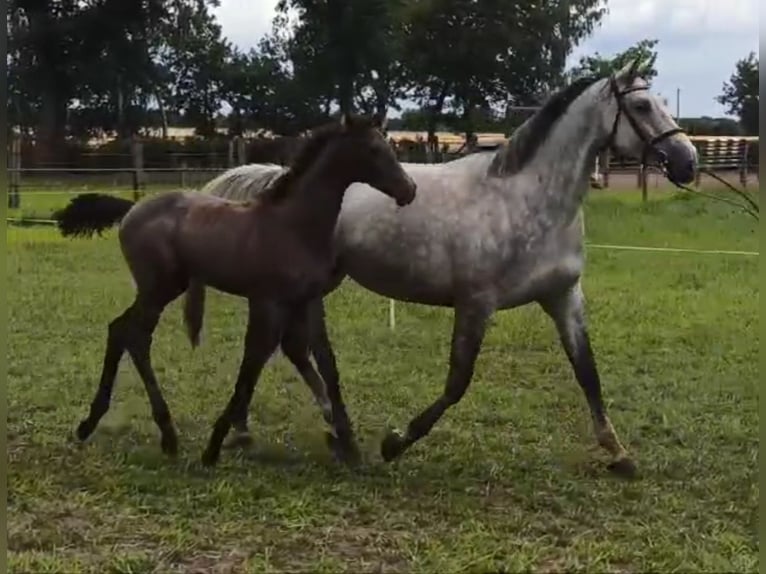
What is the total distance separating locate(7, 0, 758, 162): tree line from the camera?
10.3m

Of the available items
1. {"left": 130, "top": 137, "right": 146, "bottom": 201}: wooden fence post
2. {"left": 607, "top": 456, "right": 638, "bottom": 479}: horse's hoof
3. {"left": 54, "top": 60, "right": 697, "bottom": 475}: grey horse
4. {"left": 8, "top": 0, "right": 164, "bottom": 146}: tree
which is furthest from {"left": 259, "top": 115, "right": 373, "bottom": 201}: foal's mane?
{"left": 130, "top": 137, "right": 146, "bottom": 201}: wooden fence post

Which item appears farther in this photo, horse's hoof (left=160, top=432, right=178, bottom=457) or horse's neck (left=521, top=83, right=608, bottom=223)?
horse's hoof (left=160, top=432, right=178, bottom=457)

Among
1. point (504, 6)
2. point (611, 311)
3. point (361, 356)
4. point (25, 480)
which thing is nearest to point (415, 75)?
point (504, 6)

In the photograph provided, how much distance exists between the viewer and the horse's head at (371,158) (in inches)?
168

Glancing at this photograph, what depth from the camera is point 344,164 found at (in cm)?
436

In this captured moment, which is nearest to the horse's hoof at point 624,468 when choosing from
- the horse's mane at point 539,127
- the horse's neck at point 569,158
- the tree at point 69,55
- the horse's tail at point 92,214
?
the horse's neck at point 569,158

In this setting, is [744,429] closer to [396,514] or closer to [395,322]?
[396,514]

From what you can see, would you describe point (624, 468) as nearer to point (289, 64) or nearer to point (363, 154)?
point (363, 154)

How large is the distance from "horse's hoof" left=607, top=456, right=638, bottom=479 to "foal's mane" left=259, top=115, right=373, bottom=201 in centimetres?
173

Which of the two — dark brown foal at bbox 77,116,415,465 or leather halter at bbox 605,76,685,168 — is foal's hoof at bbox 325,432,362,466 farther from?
leather halter at bbox 605,76,685,168

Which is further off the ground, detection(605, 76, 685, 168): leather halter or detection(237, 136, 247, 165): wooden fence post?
detection(605, 76, 685, 168): leather halter

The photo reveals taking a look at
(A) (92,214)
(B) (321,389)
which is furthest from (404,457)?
(A) (92,214)

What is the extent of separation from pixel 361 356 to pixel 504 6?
583 inches

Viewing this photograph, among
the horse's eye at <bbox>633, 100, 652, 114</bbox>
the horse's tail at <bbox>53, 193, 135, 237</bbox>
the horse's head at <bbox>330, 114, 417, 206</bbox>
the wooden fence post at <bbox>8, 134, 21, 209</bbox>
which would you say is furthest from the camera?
the wooden fence post at <bbox>8, 134, 21, 209</bbox>
